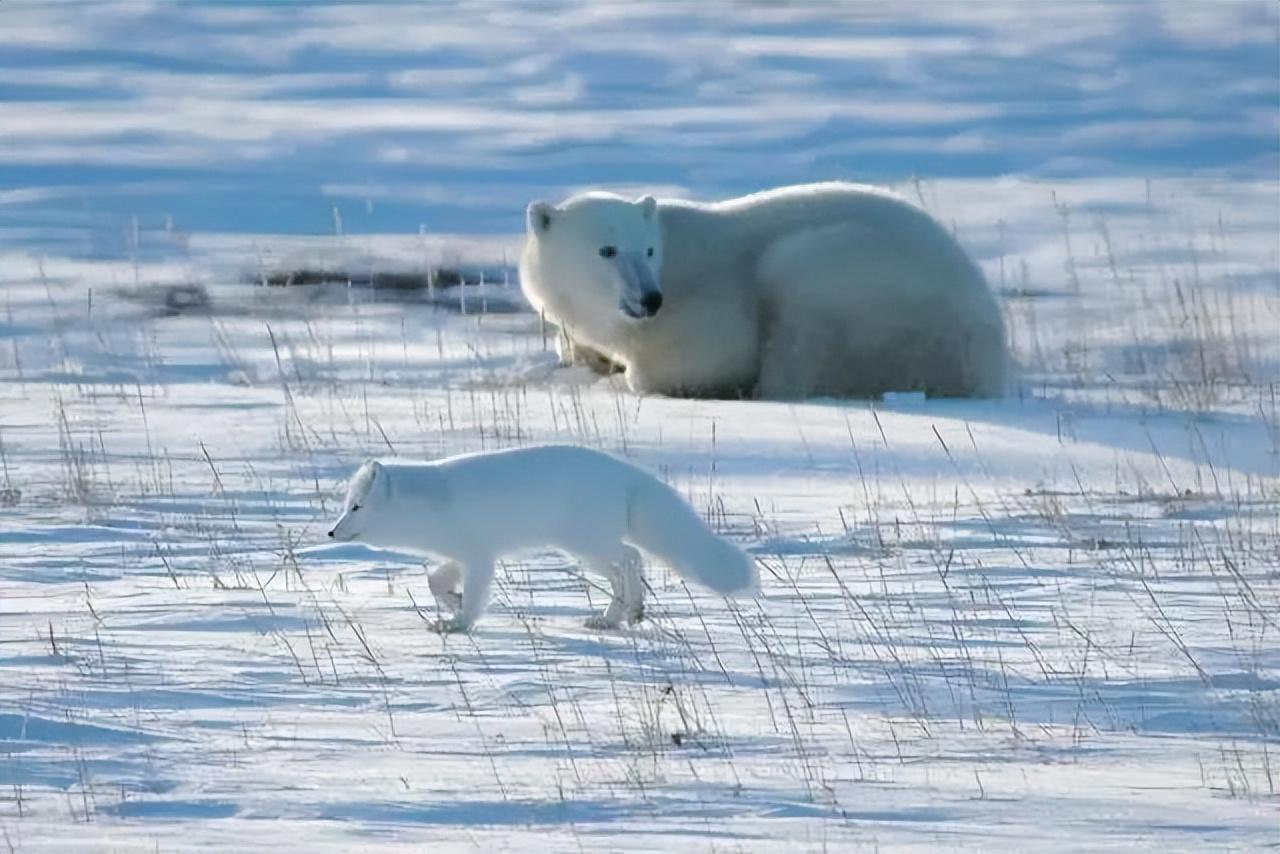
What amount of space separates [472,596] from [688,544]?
478 mm

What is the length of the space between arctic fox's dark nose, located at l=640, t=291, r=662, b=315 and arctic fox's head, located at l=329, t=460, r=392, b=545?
405cm

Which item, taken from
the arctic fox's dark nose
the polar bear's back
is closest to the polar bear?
the polar bear's back

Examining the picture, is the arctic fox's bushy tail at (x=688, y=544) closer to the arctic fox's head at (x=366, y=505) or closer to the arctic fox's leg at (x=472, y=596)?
the arctic fox's leg at (x=472, y=596)

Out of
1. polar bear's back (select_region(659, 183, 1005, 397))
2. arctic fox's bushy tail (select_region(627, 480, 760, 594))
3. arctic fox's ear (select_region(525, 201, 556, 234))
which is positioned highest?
arctic fox's ear (select_region(525, 201, 556, 234))

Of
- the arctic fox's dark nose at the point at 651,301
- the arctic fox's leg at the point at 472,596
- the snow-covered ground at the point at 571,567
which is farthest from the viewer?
the arctic fox's dark nose at the point at 651,301

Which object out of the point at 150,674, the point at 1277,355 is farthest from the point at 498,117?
the point at 150,674

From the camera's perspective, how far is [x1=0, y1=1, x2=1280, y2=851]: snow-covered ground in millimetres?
3266

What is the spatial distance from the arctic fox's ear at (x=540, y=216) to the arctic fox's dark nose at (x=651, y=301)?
800mm

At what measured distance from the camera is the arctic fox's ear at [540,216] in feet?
30.9

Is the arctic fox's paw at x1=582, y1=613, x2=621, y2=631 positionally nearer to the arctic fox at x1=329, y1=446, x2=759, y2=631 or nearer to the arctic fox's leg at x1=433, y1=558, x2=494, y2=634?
the arctic fox at x1=329, y1=446, x2=759, y2=631

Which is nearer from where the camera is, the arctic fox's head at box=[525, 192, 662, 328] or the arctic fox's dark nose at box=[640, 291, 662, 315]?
the arctic fox's dark nose at box=[640, 291, 662, 315]

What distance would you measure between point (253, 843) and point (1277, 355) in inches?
318

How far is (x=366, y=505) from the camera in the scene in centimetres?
481

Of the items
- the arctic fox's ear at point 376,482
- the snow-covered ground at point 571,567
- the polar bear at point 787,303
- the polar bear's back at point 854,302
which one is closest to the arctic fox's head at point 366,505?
the arctic fox's ear at point 376,482
